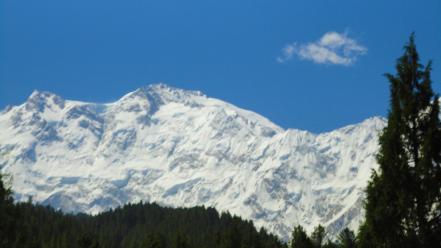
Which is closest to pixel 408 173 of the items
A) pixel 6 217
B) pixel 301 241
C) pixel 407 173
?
pixel 407 173

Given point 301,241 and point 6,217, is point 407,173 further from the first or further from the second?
point 301,241

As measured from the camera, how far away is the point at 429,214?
80.4 feet

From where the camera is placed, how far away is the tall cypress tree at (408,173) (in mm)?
24406

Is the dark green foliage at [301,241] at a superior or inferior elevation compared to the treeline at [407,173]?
superior

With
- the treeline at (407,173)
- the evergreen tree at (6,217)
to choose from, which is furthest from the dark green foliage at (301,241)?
the treeline at (407,173)

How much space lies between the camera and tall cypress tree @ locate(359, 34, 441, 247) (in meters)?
24.4

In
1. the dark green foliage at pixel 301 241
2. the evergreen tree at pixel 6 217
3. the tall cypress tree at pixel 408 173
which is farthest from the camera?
the dark green foliage at pixel 301 241

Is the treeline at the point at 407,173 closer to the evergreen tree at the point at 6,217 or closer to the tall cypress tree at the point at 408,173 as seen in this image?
the tall cypress tree at the point at 408,173

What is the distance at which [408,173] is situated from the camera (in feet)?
81.6

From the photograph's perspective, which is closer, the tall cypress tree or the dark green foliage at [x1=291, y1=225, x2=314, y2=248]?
the tall cypress tree

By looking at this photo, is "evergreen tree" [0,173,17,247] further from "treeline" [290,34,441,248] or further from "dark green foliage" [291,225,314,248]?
"dark green foliage" [291,225,314,248]

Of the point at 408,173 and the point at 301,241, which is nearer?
the point at 408,173

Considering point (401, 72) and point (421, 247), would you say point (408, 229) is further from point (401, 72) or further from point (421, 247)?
point (401, 72)

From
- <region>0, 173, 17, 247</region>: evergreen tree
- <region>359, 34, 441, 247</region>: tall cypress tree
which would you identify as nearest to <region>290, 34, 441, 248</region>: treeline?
<region>359, 34, 441, 247</region>: tall cypress tree
